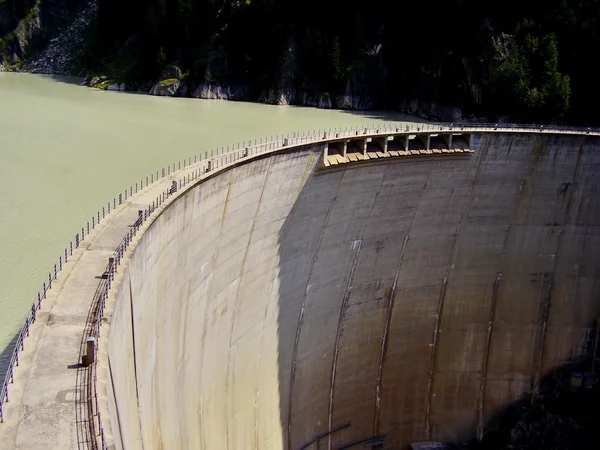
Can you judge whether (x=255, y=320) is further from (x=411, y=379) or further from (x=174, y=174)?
(x=411, y=379)

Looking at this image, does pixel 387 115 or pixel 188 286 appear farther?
pixel 387 115

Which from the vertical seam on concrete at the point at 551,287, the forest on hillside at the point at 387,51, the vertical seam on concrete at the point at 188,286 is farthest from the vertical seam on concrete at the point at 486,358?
the vertical seam on concrete at the point at 188,286

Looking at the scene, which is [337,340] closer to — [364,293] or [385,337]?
[364,293]

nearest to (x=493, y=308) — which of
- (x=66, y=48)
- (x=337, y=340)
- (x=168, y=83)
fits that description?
(x=337, y=340)

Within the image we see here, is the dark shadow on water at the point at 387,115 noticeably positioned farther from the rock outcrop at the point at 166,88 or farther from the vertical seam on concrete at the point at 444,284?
the vertical seam on concrete at the point at 444,284

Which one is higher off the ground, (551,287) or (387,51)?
(387,51)

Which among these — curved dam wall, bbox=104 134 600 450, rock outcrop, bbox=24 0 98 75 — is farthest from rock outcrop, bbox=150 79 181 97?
curved dam wall, bbox=104 134 600 450
